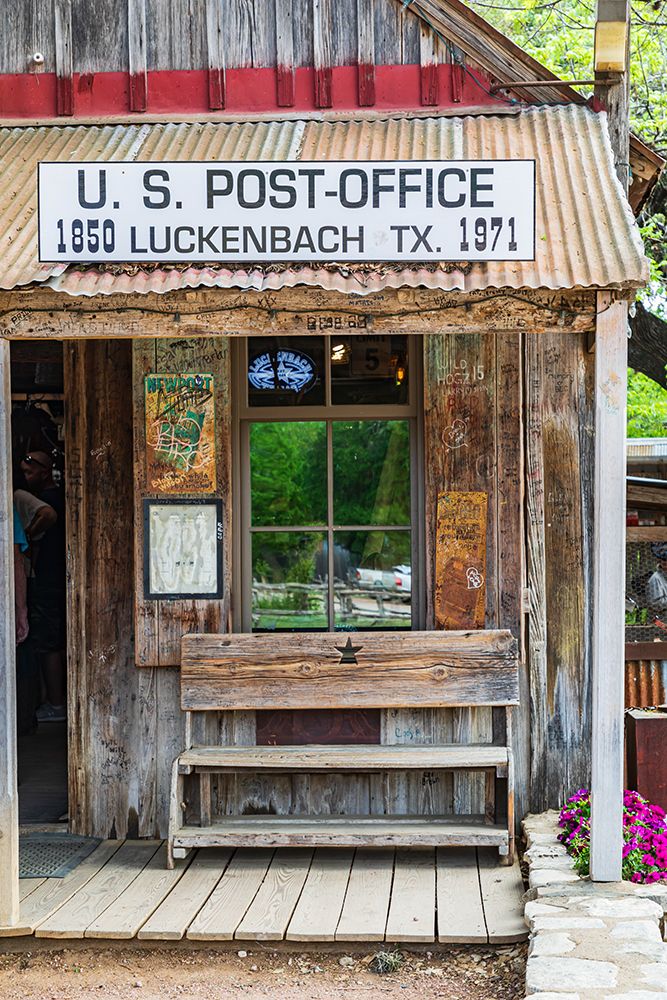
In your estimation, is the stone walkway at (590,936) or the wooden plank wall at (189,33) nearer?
the stone walkway at (590,936)

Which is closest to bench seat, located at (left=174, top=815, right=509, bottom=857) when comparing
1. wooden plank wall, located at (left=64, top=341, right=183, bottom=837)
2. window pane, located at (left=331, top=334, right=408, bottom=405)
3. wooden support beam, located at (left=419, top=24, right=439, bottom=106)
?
wooden plank wall, located at (left=64, top=341, right=183, bottom=837)

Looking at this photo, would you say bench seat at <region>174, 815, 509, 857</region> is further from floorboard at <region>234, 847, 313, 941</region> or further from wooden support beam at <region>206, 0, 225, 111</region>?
wooden support beam at <region>206, 0, 225, 111</region>

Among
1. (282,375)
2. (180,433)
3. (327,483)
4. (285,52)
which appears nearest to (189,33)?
(285,52)

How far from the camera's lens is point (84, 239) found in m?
5.12

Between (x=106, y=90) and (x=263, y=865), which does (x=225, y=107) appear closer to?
(x=106, y=90)

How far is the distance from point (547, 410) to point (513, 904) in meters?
2.62

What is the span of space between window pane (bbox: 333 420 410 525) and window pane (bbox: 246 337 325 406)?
0.25 metres

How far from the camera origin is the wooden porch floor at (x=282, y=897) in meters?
5.31

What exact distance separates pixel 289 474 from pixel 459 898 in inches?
96.4

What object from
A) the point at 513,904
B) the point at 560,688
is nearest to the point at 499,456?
the point at 560,688

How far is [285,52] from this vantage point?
663 cm

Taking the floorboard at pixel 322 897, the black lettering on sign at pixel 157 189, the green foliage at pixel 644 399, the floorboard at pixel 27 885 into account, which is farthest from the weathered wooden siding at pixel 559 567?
the green foliage at pixel 644 399

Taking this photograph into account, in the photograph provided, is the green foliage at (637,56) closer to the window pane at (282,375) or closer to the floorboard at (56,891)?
the window pane at (282,375)

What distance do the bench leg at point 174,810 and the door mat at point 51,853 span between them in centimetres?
55
